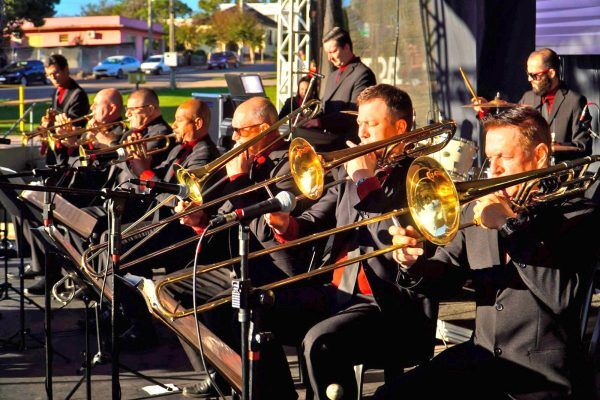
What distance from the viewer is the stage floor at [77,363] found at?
16.5 ft

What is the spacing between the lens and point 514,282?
3090 millimetres

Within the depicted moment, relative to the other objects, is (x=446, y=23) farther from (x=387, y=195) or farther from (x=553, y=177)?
(x=553, y=177)

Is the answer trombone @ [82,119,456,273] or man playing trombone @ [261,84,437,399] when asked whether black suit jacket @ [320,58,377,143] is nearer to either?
man playing trombone @ [261,84,437,399]

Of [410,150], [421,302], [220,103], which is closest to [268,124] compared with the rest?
[410,150]

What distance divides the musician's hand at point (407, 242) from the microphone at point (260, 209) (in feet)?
1.30

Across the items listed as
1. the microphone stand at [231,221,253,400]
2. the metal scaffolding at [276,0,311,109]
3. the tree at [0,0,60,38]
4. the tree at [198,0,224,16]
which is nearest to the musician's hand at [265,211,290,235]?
the microphone stand at [231,221,253,400]

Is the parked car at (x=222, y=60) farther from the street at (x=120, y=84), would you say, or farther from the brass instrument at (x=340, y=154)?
the brass instrument at (x=340, y=154)

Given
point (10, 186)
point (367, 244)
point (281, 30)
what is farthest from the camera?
point (281, 30)

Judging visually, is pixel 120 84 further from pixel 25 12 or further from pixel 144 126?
pixel 144 126

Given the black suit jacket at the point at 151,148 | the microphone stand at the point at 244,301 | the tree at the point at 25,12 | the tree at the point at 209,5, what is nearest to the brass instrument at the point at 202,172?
the black suit jacket at the point at 151,148

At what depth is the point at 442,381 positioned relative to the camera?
127 inches

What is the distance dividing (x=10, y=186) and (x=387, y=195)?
66.7 inches

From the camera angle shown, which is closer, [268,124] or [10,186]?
[10,186]

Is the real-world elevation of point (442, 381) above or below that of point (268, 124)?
below
